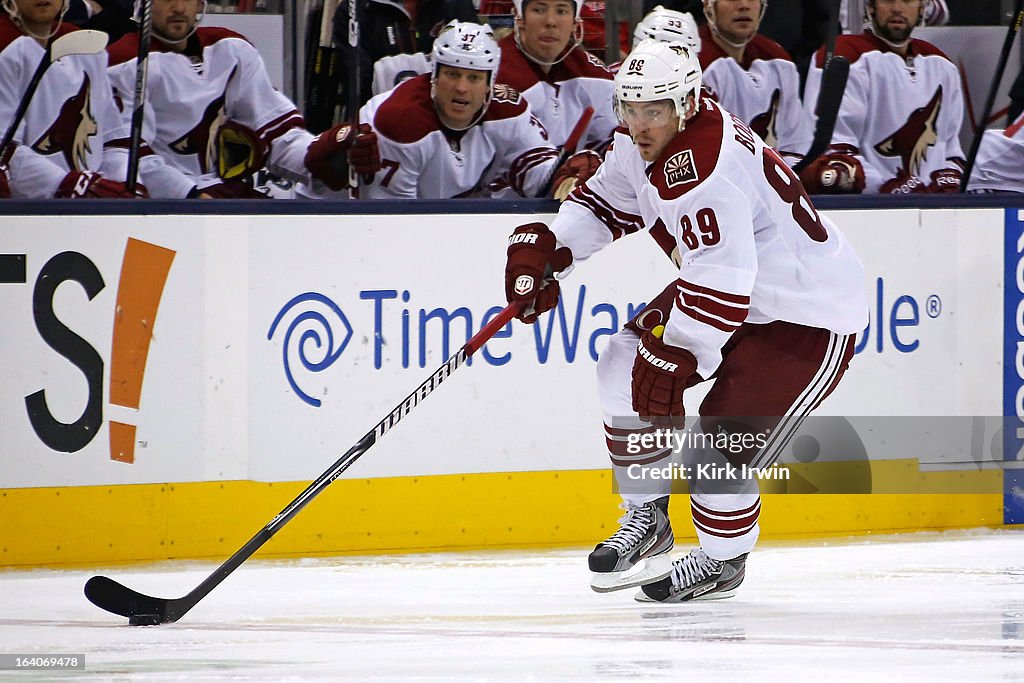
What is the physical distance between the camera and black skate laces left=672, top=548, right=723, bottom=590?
3752 mm

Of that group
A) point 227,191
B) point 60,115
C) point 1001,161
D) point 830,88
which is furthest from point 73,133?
point 1001,161

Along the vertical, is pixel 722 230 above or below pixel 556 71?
below

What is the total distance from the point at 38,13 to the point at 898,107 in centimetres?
266

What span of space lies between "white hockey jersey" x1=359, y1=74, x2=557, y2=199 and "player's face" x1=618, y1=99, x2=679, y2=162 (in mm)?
1208

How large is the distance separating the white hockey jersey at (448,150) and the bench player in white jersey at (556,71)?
0.12 m

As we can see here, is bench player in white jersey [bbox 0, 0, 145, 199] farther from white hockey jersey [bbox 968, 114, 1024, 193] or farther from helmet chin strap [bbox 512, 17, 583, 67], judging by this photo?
white hockey jersey [bbox 968, 114, 1024, 193]

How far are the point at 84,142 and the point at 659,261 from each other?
5.23 feet

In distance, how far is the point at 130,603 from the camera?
344cm

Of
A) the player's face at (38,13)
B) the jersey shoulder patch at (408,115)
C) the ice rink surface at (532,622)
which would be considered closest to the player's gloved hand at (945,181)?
the ice rink surface at (532,622)

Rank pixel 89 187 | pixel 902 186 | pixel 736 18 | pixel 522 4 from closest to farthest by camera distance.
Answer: pixel 89 187
pixel 522 4
pixel 736 18
pixel 902 186

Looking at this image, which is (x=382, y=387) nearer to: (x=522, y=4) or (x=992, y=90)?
(x=522, y=4)

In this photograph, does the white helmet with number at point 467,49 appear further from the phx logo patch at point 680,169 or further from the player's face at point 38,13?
the phx logo patch at point 680,169

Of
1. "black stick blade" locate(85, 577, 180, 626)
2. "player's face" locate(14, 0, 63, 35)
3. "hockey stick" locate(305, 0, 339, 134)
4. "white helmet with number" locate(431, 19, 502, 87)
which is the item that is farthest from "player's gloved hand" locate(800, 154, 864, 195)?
"black stick blade" locate(85, 577, 180, 626)

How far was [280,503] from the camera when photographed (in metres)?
4.37
